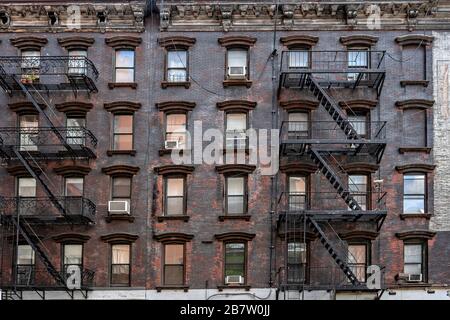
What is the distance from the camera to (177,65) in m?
27.3

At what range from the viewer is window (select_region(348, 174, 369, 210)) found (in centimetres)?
2600

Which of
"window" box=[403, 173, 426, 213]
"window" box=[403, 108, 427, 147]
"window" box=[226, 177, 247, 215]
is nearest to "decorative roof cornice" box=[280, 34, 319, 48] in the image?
"window" box=[403, 108, 427, 147]

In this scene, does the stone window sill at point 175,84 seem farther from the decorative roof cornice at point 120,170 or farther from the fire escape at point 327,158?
the fire escape at point 327,158

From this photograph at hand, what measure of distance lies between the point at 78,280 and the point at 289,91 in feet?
37.1

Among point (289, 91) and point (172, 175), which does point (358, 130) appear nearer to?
point (289, 91)

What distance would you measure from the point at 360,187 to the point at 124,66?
11004 mm

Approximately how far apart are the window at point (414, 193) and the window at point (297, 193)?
4.04 meters

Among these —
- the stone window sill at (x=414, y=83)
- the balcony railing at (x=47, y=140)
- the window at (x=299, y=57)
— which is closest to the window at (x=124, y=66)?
the balcony railing at (x=47, y=140)

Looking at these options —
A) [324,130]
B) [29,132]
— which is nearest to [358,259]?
[324,130]

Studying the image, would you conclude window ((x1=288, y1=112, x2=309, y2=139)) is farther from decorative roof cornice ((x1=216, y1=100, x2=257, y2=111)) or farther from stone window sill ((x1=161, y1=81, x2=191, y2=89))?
stone window sill ((x1=161, y1=81, x2=191, y2=89))

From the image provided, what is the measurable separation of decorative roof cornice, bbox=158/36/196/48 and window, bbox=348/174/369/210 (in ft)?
28.3

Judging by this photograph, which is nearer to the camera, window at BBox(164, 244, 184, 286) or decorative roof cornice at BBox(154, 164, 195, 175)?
window at BBox(164, 244, 184, 286)

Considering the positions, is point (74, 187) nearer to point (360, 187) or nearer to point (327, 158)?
point (327, 158)

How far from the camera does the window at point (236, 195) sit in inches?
1030
